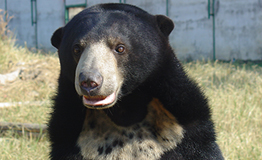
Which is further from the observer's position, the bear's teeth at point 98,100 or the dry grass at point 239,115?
the dry grass at point 239,115

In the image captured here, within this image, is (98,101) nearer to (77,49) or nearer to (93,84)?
(93,84)

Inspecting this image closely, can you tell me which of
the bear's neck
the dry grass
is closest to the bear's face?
the bear's neck

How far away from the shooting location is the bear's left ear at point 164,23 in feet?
7.79

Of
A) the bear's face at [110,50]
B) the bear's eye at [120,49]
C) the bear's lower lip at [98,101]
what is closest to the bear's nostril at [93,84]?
the bear's face at [110,50]

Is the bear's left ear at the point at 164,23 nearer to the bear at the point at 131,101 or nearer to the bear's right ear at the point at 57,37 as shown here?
the bear at the point at 131,101

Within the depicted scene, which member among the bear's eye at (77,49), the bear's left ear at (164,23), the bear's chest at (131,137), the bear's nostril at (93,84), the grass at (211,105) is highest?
the bear's left ear at (164,23)

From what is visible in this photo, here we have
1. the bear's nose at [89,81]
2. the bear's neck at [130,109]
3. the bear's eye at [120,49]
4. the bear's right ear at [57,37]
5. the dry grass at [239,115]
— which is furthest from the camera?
the dry grass at [239,115]

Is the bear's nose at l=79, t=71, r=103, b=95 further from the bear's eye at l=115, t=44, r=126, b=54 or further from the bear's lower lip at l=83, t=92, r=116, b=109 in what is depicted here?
the bear's eye at l=115, t=44, r=126, b=54

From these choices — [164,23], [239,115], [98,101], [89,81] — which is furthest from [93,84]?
[239,115]

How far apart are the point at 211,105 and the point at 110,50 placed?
1.47m

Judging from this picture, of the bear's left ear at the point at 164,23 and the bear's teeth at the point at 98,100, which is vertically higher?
the bear's left ear at the point at 164,23

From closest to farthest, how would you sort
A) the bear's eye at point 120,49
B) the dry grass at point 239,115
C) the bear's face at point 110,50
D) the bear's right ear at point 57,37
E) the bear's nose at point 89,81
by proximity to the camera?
the bear's nose at point 89,81 → the bear's face at point 110,50 → the bear's eye at point 120,49 → the bear's right ear at point 57,37 → the dry grass at point 239,115

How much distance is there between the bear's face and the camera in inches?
76.0

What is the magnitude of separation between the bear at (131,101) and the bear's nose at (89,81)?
19 centimetres
